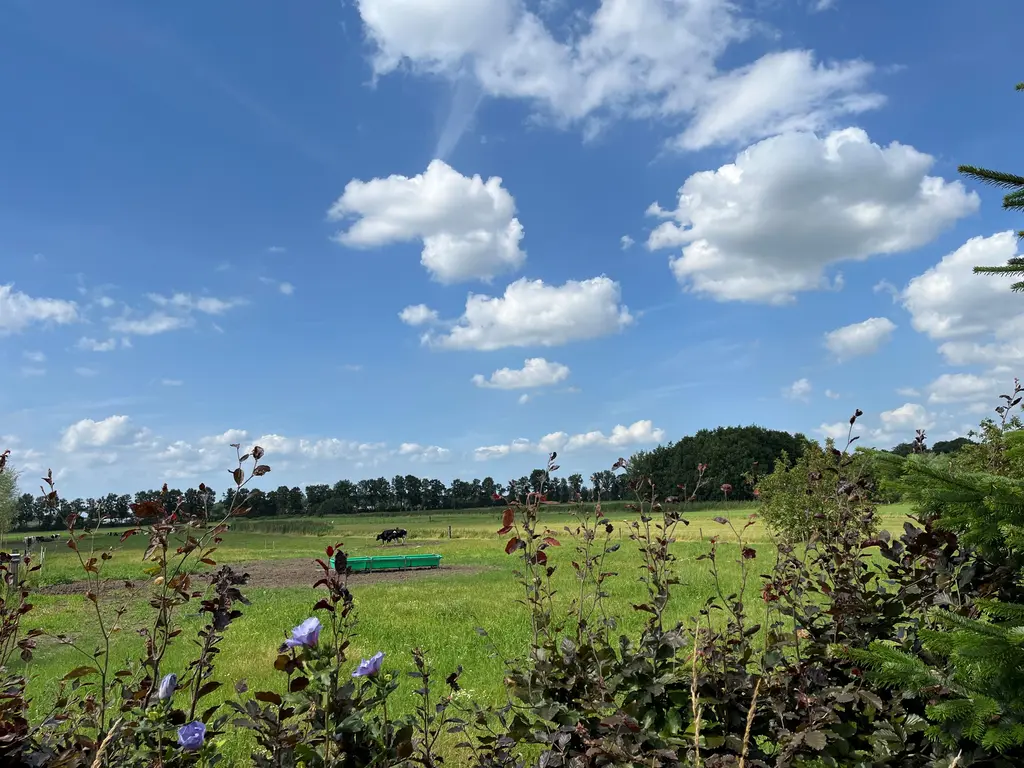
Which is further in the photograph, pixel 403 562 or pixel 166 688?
pixel 403 562

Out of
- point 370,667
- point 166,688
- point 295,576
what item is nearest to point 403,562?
point 295,576

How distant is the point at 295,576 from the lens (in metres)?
19.1

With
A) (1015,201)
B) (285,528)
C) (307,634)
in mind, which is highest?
(1015,201)

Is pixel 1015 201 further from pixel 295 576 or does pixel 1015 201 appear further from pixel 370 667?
pixel 295 576

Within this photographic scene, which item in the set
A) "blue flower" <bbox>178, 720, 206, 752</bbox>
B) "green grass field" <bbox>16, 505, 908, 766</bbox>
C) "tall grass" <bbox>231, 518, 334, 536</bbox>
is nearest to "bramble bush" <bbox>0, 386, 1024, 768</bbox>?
"blue flower" <bbox>178, 720, 206, 752</bbox>

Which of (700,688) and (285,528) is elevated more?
(700,688)

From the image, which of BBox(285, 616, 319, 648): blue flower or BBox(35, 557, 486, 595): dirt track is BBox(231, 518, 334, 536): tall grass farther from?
BBox(285, 616, 319, 648): blue flower

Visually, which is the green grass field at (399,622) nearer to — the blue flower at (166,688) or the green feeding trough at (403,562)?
the blue flower at (166,688)

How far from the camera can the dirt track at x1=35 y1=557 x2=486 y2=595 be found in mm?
16766

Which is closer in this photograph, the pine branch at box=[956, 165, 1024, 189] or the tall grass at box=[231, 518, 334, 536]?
the pine branch at box=[956, 165, 1024, 189]

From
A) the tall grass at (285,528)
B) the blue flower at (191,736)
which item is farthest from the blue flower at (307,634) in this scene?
the tall grass at (285,528)

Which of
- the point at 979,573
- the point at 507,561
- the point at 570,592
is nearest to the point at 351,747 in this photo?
the point at 979,573

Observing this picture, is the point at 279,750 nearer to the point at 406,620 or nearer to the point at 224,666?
the point at 224,666

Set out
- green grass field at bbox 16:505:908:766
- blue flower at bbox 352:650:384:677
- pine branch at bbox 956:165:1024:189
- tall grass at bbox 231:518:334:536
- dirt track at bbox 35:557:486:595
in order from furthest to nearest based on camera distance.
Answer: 1. tall grass at bbox 231:518:334:536
2. dirt track at bbox 35:557:486:595
3. green grass field at bbox 16:505:908:766
4. pine branch at bbox 956:165:1024:189
5. blue flower at bbox 352:650:384:677
